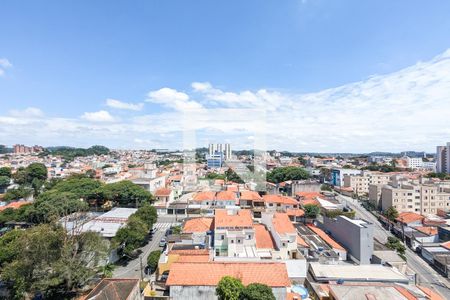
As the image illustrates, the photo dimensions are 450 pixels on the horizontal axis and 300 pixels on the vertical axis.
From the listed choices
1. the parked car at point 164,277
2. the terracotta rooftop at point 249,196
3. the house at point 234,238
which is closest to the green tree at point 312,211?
the terracotta rooftop at point 249,196

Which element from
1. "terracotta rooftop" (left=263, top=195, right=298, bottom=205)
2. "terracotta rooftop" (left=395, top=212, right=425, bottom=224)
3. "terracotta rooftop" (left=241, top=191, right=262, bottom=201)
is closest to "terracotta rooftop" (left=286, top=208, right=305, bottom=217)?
"terracotta rooftop" (left=263, top=195, right=298, bottom=205)

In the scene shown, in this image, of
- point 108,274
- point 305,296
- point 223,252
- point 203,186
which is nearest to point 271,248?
point 223,252

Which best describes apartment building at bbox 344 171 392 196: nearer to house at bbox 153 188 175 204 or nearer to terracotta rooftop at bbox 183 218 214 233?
house at bbox 153 188 175 204

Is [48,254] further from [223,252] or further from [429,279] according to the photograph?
[429,279]

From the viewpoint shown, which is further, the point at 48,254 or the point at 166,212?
the point at 166,212

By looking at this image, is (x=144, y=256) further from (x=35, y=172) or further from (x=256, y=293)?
(x=35, y=172)

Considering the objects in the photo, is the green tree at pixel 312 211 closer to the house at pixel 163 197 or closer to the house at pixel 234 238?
the house at pixel 234 238
